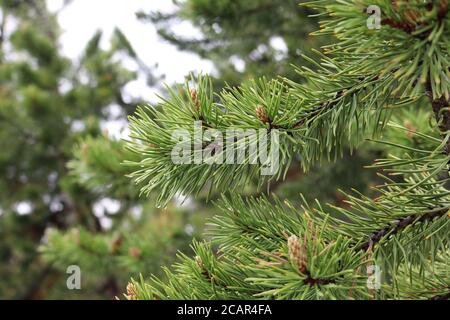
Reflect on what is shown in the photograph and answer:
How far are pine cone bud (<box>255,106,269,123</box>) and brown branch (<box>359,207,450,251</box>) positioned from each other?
0.91 feet

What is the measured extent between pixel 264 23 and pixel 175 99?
1894 millimetres

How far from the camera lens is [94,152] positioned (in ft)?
6.28

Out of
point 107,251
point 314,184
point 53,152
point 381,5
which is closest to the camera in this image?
point 381,5

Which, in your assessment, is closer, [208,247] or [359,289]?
[359,289]

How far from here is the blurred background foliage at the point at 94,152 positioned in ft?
8.27

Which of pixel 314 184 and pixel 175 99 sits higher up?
pixel 175 99

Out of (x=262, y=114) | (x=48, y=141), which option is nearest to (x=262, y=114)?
(x=262, y=114)

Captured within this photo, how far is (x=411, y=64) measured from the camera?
77 cm

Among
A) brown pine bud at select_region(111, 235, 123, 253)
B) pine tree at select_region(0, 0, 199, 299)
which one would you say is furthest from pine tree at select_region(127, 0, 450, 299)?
pine tree at select_region(0, 0, 199, 299)

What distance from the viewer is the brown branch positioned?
89 cm

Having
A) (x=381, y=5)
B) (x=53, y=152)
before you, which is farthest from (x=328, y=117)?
(x=53, y=152)

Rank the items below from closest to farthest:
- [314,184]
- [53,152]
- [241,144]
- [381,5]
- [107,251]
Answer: [381,5] → [241,144] → [107,251] → [314,184] → [53,152]
